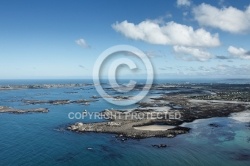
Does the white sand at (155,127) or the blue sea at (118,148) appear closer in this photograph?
the blue sea at (118,148)

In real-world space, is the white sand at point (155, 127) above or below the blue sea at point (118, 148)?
above

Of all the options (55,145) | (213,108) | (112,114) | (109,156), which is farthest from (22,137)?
(213,108)

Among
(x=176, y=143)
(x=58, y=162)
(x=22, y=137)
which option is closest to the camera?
(x=58, y=162)

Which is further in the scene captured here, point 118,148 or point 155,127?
point 155,127

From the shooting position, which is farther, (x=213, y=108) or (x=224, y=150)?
(x=213, y=108)

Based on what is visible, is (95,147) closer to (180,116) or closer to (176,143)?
(176,143)

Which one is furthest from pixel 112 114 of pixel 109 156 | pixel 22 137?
pixel 109 156

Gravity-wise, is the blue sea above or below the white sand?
below

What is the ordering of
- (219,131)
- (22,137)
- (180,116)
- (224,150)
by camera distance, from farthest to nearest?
1. (180,116)
2. (219,131)
3. (22,137)
4. (224,150)

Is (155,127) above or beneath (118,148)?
above

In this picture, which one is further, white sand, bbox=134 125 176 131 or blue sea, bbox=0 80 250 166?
white sand, bbox=134 125 176 131
